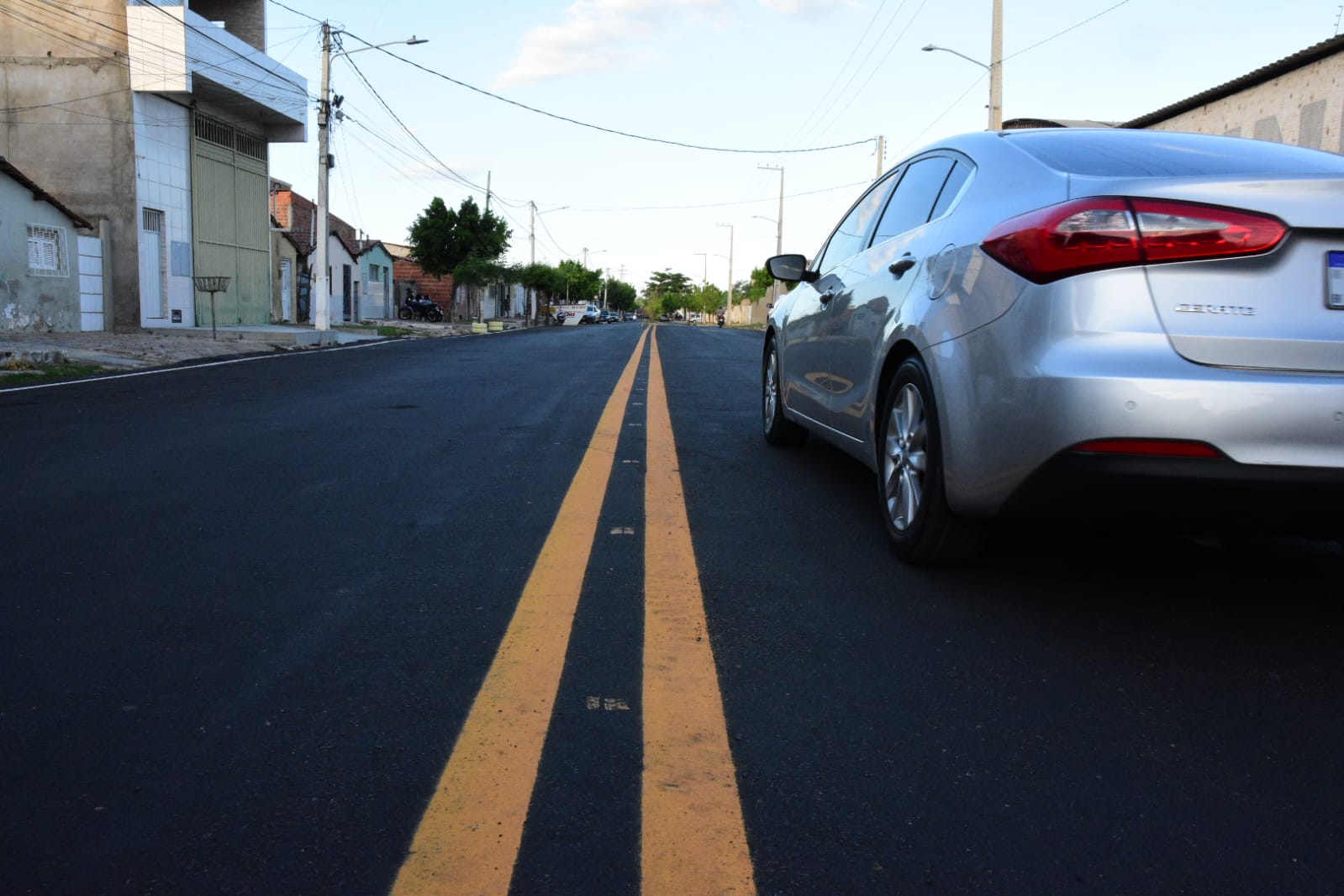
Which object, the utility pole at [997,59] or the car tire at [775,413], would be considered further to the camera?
the utility pole at [997,59]

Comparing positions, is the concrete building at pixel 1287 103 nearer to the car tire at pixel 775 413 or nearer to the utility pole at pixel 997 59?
the utility pole at pixel 997 59

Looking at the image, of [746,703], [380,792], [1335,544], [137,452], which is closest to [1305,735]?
[746,703]

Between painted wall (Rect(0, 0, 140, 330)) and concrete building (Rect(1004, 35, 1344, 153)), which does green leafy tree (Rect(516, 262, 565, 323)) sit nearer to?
painted wall (Rect(0, 0, 140, 330))

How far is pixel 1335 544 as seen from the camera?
438cm

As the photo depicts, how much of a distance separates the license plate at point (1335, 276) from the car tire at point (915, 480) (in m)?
1.14

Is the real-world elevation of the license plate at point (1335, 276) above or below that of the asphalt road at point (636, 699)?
above

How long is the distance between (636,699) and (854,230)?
356 cm

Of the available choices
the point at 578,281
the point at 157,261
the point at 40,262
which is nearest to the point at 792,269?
the point at 40,262

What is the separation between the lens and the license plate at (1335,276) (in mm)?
2844

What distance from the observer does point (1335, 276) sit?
2.85 meters

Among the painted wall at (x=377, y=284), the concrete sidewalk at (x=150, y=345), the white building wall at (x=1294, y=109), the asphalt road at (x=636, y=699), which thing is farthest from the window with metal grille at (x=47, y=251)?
the painted wall at (x=377, y=284)

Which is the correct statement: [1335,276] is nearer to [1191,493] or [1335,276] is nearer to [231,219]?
[1191,493]

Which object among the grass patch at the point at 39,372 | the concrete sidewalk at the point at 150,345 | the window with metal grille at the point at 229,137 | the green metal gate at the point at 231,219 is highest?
the window with metal grille at the point at 229,137

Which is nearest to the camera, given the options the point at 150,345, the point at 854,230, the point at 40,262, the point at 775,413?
the point at 854,230
